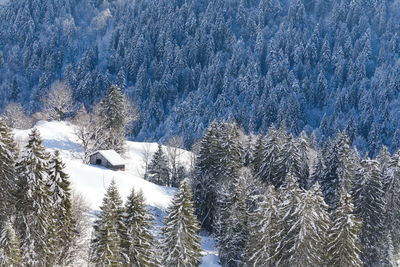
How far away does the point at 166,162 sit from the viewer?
8562cm

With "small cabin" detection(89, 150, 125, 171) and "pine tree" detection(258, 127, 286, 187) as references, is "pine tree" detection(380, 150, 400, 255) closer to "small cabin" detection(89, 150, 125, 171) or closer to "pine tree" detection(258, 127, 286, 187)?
"pine tree" detection(258, 127, 286, 187)

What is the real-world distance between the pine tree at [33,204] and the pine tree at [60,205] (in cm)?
81

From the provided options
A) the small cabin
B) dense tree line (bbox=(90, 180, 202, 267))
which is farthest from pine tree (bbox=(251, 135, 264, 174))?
Answer: dense tree line (bbox=(90, 180, 202, 267))

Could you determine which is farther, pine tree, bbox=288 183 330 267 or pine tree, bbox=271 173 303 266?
pine tree, bbox=271 173 303 266

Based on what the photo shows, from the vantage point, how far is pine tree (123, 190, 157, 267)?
128 ft

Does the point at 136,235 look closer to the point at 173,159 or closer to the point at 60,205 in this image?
the point at 60,205

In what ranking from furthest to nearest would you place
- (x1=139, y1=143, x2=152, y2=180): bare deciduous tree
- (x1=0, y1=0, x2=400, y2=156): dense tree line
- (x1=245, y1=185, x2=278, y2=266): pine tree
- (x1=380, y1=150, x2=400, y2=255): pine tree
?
(x1=0, y1=0, x2=400, y2=156): dense tree line < (x1=139, y1=143, x2=152, y2=180): bare deciduous tree < (x1=380, y1=150, x2=400, y2=255): pine tree < (x1=245, y1=185, x2=278, y2=266): pine tree

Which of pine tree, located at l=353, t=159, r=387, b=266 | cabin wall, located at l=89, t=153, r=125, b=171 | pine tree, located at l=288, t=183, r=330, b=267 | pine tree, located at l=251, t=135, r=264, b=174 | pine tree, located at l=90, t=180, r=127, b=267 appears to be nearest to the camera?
pine tree, located at l=90, t=180, r=127, b=267

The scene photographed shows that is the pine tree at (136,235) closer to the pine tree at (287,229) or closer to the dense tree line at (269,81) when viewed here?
the pine tree at (287,229)

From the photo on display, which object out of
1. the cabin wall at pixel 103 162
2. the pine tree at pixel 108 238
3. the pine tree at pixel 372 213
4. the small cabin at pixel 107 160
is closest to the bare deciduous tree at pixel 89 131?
the cabin wall at pixel 103 162

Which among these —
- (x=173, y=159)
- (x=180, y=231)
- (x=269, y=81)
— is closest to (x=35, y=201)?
(x=180, y=231)

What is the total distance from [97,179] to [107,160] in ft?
25.0

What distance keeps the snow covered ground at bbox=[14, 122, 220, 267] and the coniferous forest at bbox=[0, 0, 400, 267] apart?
1321mm

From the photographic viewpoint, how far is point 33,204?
36094mm
